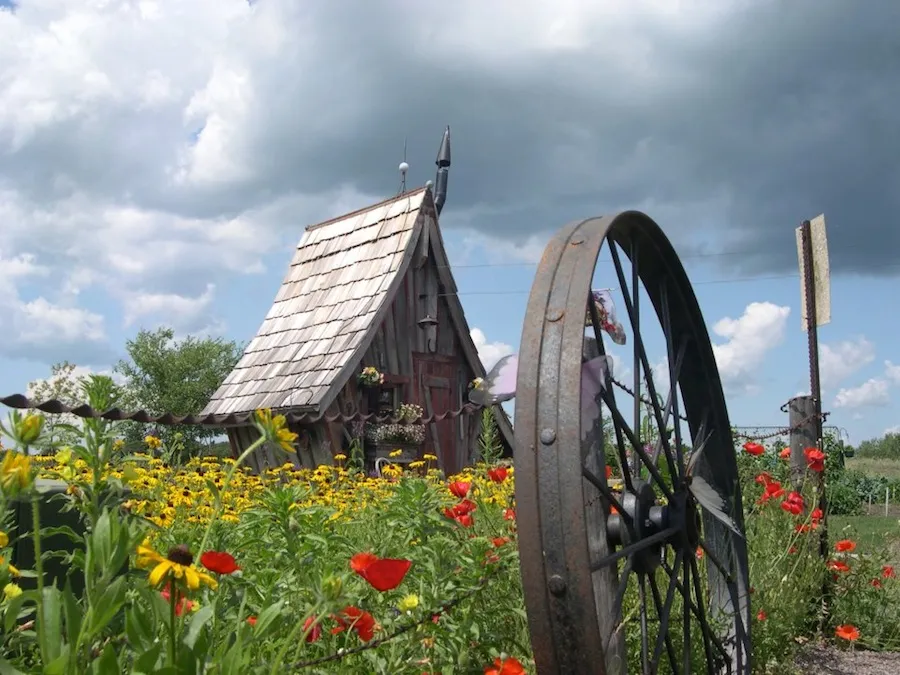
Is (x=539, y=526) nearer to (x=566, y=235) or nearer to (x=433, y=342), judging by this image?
(x=566, y=235)

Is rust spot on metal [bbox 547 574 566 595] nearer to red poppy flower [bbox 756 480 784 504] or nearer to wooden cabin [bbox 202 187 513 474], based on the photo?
red poppy flower [bbox 756 480 784 504]

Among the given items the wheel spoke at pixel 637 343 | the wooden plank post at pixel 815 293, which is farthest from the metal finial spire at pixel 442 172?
the wheel spoke at pixel 637 343

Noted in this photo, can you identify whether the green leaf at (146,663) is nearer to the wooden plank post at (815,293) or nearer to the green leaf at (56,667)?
the green leaf at (56,667)

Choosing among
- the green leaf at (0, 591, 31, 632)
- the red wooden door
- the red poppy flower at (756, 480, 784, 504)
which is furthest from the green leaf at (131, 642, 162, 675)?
Answer: the red wooden door

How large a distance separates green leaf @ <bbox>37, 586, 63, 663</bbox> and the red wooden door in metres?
11.3

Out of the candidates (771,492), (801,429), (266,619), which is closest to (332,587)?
(266,619)

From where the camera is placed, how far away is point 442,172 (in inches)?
696

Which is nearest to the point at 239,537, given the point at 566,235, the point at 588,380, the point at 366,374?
the point at 588,380

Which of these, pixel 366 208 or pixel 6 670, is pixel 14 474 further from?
pixel 366 208

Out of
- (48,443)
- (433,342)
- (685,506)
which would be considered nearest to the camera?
(48,443)

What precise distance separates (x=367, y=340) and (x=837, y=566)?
743cm

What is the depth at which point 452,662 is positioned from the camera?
2.51 metres

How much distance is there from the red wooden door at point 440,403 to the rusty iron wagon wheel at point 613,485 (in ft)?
28.4

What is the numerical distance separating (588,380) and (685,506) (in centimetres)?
65
